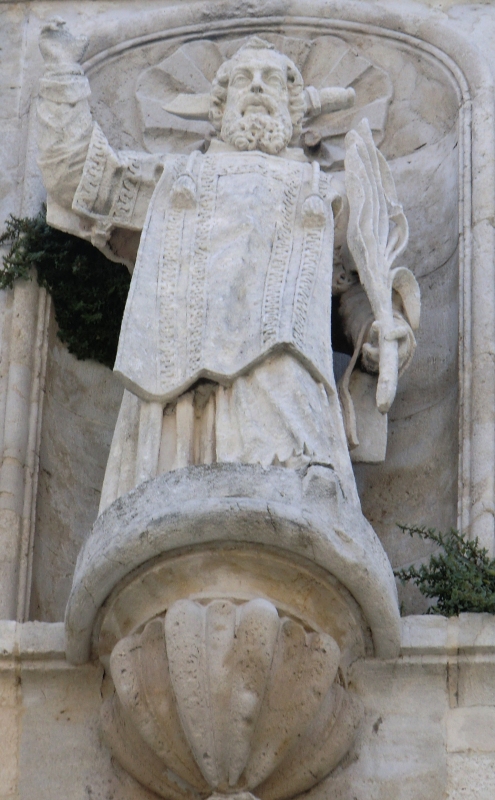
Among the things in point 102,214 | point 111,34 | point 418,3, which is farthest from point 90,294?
point 418,3

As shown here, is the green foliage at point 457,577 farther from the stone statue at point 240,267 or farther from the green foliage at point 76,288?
the green foliage at point 76,288

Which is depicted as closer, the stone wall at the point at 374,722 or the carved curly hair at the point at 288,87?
the stone wall at the point at 374,722

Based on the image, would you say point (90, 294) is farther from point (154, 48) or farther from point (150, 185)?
point (154, 48)

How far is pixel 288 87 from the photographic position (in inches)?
296

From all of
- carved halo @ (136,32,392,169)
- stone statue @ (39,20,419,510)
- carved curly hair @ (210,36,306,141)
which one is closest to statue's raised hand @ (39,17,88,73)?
stone statue @ (39,20,419,510)

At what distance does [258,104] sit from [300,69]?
3.43 ft

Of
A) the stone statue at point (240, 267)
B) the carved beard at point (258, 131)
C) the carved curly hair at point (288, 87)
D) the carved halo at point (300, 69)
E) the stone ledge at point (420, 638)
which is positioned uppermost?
the carved halo at point (300, 69)

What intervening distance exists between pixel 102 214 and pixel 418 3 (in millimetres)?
1793

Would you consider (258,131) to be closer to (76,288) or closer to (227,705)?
(76,288)

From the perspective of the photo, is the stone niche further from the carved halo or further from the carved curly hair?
the carved curly hair

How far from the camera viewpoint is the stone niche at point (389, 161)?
727cm

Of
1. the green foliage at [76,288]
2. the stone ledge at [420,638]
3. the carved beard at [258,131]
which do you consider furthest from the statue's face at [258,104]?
the stone ledge at [420,638]

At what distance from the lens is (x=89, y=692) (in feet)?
20.9

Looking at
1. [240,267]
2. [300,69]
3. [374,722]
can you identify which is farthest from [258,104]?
[374,722]
